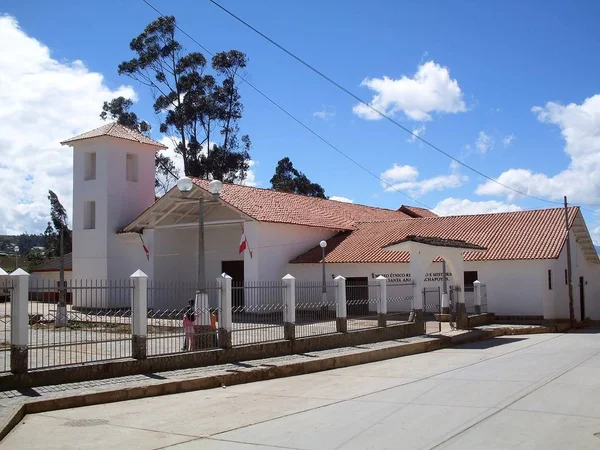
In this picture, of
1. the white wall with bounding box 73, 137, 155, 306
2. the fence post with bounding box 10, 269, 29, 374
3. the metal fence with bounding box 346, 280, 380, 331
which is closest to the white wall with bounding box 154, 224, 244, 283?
the white wall with bounding box 73, 137, 155, 306

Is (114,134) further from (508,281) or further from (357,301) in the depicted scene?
(508,281)

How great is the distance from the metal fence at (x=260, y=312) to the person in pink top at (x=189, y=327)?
1.06 metres

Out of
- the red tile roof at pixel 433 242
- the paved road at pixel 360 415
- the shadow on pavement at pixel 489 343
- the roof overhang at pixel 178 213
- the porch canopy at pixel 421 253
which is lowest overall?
the shadow on pavement at pixel 489 343

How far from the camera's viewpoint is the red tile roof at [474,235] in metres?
27.2

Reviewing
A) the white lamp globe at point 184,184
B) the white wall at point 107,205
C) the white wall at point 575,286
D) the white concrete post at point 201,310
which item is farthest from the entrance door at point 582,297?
the white lamp globe at point 184,184

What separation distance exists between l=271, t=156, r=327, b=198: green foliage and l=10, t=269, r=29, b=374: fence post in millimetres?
48972

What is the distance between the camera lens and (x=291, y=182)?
60656 millimetres

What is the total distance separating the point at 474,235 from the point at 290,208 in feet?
29.2

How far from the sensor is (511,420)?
8.07 m

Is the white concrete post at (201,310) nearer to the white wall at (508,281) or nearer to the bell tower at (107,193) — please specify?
the white wall at (508,281)

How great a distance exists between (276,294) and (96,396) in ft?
22.2

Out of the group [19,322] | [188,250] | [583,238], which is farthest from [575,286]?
[19,322]

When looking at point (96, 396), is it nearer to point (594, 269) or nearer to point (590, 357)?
point (590, 357)

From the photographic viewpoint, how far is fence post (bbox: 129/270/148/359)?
11844 mm
